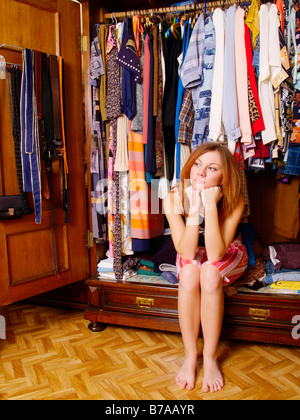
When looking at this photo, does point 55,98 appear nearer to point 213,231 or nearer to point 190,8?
point 190,8

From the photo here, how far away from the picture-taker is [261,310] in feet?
5.58

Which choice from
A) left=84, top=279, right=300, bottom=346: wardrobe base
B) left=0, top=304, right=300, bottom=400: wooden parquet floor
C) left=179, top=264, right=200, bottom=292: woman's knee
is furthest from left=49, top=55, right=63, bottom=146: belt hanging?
left=0, top=304, right=300, bottom=400: wooden parquet floor

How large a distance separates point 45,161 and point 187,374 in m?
1.20

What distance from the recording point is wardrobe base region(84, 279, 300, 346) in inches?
65.9

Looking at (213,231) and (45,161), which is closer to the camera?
(213,231)

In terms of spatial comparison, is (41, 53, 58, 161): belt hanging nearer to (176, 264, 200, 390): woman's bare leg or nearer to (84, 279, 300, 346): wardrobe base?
(84, 279, 300, 346): wardrobe base

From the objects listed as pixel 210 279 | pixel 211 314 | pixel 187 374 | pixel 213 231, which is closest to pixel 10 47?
pixel 213 231

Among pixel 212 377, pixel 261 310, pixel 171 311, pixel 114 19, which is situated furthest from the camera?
pixel 114 19

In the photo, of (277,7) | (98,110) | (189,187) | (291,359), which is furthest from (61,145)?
(291,359)

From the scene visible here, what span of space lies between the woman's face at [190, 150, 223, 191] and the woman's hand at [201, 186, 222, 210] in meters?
0.03

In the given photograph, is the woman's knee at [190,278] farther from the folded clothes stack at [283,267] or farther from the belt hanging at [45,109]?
the belt hanging at [45,109]

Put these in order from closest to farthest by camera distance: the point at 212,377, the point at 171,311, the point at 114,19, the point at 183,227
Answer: the point at 212,377 < the point at 183,227 < the point at 171,311 < the point at 114,19

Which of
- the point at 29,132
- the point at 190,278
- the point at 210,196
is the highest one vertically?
the point at 29,132

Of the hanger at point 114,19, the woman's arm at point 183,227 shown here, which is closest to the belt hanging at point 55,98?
the hanger at point 114,19
